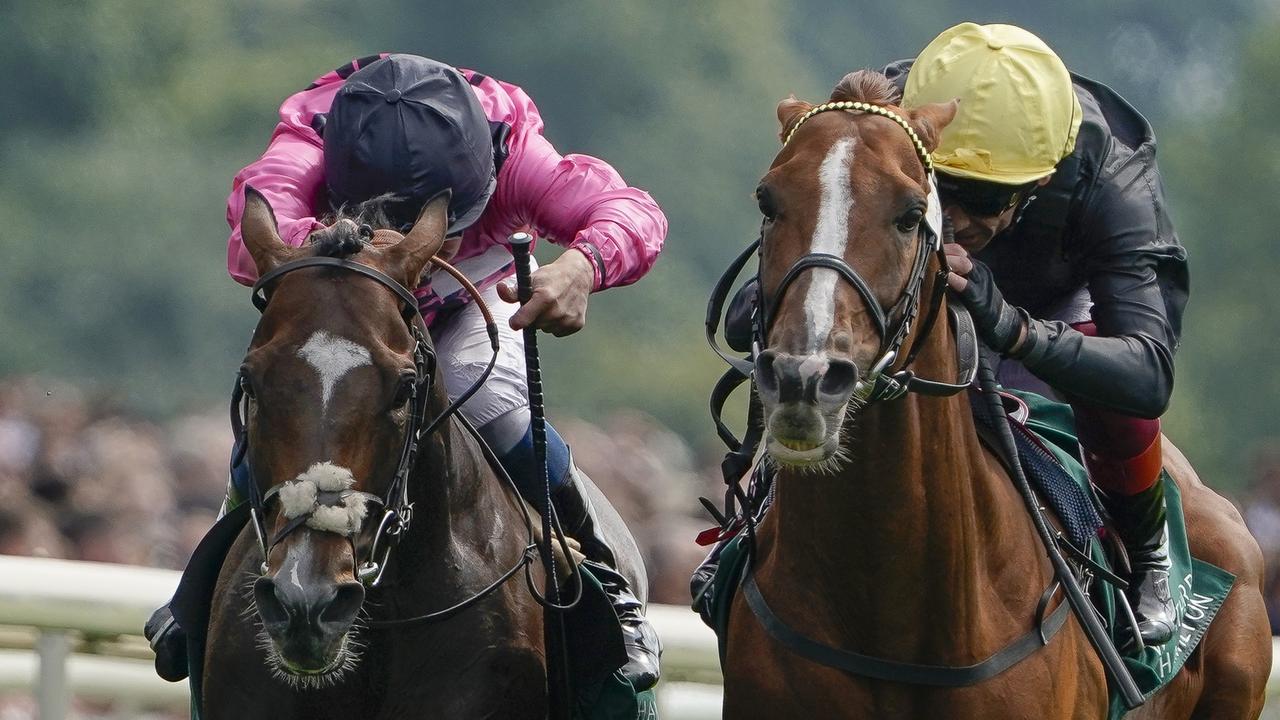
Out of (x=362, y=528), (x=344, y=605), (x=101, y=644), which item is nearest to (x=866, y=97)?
(x=362, y=528)

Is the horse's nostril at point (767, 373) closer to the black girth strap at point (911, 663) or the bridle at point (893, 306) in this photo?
the bridle at point (893, 306)

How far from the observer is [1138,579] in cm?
561

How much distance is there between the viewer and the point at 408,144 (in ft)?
16.8

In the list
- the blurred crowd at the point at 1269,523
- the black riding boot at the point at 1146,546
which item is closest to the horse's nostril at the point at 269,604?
the black riding boot at the point at 1146,546

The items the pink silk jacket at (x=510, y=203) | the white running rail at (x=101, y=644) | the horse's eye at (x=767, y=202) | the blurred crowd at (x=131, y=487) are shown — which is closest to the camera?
the horse's eye at (x=767, y=202)

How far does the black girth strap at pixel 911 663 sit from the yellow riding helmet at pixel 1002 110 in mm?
1072

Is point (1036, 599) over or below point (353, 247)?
below

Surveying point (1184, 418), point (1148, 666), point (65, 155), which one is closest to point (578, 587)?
point (1148, 666)

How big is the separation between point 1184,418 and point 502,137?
31191mm

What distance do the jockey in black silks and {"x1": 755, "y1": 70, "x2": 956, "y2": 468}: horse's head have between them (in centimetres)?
32

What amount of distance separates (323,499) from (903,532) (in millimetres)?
1320

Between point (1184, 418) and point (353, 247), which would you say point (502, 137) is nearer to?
point (353, 247)

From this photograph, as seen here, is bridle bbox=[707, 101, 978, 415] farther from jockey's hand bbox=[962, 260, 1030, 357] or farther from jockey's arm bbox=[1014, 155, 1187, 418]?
jockey's arm bbox=[1014, 155, 1187, 418]

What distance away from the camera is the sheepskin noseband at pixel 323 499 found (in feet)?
14.2
